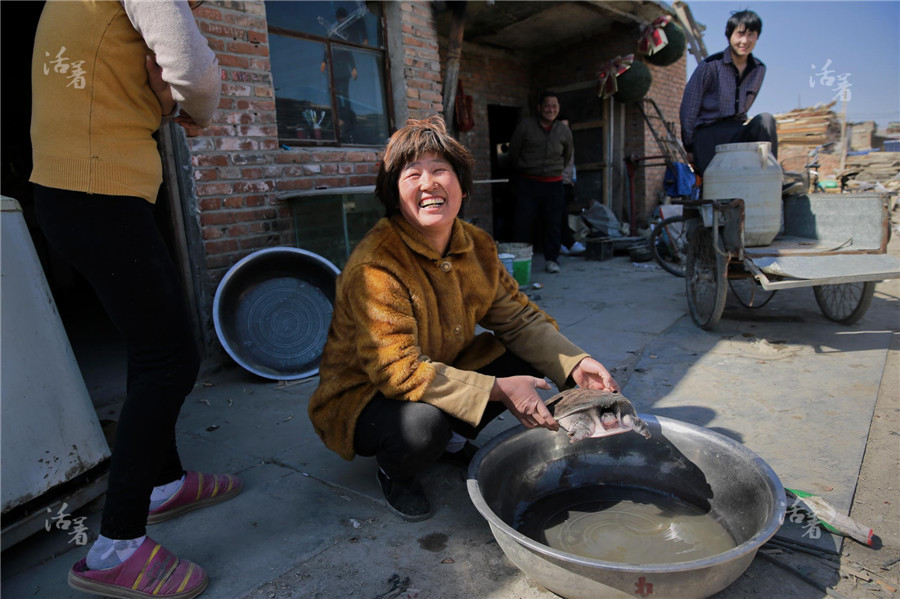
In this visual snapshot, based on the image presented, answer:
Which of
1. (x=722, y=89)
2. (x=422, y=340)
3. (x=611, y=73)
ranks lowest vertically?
(x=422, y=340)

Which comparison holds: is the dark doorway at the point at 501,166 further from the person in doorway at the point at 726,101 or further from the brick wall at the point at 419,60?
the person in doorway at the point at 726,101

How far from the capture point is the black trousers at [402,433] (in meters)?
1.77

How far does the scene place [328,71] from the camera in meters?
4.58

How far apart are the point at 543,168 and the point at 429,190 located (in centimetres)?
505

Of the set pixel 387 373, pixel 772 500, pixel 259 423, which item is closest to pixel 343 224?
pixel 259 423

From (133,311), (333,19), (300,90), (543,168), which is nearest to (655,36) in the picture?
(543,168)

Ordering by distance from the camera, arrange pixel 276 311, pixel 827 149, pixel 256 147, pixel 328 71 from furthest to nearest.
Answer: pixel 827 149 < pixel 328 71 < pixel 256 147 < pixel 276 311

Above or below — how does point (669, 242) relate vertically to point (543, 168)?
below

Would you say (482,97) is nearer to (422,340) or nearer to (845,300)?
(845,300)

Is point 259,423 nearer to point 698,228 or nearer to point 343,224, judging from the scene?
point 343,224

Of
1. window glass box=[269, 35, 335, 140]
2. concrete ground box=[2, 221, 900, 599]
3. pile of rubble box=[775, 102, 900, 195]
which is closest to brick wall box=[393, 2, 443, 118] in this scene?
window glass box=[269, 35, 335, 140]

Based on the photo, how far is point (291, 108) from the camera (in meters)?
4.29

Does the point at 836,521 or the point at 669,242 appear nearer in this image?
the point at 836,521

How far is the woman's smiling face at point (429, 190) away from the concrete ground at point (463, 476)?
1065 millimetres
